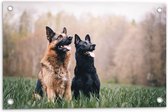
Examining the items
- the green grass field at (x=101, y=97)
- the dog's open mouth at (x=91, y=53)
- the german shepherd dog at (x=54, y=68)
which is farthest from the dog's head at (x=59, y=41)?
the green grass field at (x=101, y=97)

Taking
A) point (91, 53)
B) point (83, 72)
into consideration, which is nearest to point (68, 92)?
point (83, 72)

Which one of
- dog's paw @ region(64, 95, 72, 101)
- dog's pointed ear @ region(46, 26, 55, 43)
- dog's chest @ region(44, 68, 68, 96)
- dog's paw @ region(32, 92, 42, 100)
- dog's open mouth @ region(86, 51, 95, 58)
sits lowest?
dog's paw @ region(64, 95, 72, 101)

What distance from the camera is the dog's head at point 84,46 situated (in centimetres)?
267

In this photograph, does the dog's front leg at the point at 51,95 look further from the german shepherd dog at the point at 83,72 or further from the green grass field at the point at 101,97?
the german shepherd dog at the point at 83,72

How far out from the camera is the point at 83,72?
267 cm

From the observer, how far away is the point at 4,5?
8.58 ft

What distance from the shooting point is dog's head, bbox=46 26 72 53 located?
263 cm

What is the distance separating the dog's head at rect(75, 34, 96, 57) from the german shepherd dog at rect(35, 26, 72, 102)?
5 cm

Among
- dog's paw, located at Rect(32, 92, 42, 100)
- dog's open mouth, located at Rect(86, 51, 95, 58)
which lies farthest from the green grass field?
dog's open mouth, located at Rect(86, 51, 95, 58)

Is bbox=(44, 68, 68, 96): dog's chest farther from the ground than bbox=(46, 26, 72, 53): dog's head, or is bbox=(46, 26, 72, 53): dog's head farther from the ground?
bbox=(46, 26, 72, 53): dog's head

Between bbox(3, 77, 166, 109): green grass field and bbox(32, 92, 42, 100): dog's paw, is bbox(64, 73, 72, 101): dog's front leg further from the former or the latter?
bbox(32, 92, 42, 100): dog's paw

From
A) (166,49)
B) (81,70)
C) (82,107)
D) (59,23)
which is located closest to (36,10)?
(59,23)

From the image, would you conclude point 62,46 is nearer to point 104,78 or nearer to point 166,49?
point 104,78

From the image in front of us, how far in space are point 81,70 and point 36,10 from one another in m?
0.48
